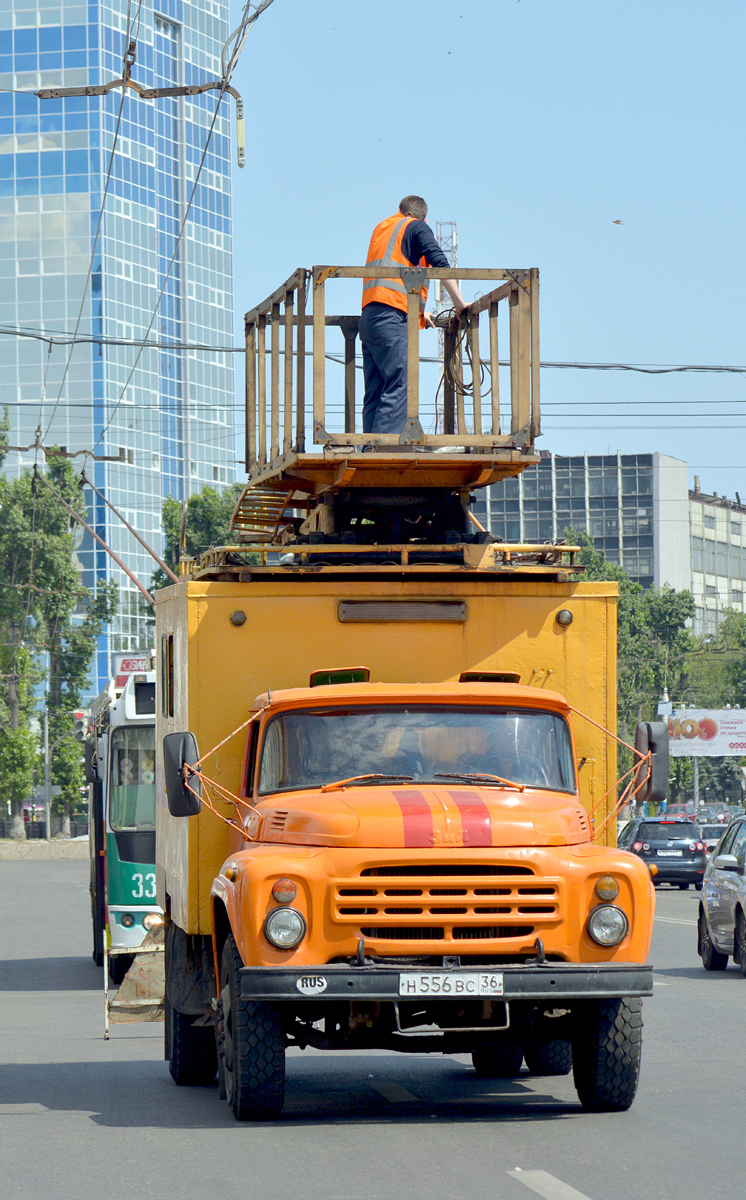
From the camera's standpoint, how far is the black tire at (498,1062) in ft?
35.0

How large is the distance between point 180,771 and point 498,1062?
2968 mm

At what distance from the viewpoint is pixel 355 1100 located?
970 centimetres

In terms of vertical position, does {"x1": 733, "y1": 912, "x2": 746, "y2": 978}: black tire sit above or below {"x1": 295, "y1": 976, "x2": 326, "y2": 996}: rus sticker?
below

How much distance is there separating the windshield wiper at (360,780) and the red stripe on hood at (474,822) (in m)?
0.51

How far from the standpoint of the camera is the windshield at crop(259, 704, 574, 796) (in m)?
9.02

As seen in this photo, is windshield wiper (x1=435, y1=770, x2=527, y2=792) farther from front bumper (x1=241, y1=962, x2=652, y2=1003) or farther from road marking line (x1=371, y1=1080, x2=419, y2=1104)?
Answer: road marking line (x1=371, y1=1080, x2=419, y2=1104)

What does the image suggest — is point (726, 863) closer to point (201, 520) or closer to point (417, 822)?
point (417, 822)

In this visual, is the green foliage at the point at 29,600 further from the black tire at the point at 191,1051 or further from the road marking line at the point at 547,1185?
the road marking line at the point at 547,1185

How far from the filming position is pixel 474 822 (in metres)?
8.27

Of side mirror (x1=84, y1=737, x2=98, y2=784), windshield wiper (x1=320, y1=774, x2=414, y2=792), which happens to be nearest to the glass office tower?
side mirror (x1=84, y1=737, x2=98, y2=784)

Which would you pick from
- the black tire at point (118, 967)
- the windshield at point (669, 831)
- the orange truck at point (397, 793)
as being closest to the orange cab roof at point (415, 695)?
the orange truck at point (397, 793)

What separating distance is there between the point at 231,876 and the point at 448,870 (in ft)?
3.49

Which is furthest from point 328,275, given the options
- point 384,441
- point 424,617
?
point 424,617

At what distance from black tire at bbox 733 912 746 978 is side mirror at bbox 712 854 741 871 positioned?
0.48m
